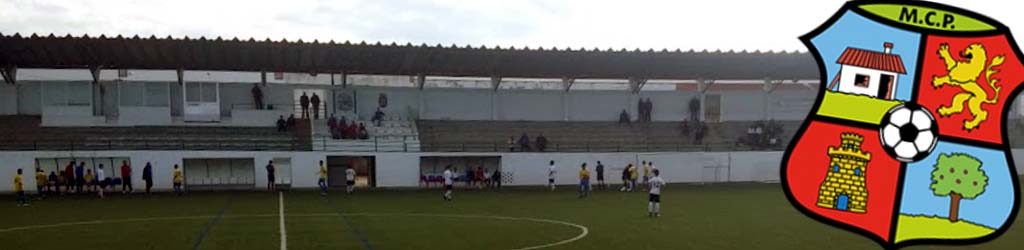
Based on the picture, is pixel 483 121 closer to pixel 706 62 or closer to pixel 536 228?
pixel 706 62

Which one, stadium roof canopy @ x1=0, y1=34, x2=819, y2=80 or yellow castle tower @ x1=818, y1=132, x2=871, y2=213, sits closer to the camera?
yellow castle tower @ x1=818, y1=132, x2=871, y2=213

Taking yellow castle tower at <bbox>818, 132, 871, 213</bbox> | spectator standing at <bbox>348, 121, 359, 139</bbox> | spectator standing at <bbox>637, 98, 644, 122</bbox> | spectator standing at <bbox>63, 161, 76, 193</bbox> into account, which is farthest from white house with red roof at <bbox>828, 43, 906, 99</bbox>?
spectator standing at <bbox>637, 98, 644, 122</bbox>

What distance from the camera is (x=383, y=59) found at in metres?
41.6

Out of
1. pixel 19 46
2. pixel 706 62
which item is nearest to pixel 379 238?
pixel 19 46


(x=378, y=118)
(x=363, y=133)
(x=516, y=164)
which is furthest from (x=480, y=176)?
(x=378, y=118)

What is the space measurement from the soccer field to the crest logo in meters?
10.2

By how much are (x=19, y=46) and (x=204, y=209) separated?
18323 mm

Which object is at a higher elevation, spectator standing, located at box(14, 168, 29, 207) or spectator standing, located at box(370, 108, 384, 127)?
spectator standing, located at box(370, 108, 384, 127)

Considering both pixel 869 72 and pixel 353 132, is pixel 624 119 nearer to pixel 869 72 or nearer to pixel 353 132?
pixel 353 132

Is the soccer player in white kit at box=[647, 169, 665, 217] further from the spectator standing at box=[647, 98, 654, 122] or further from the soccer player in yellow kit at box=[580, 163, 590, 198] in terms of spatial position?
the spectator standing at box=[647, 98, 654, 122]

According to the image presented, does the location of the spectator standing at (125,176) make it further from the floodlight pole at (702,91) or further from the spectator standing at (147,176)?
the floodlight pole at (702,91)

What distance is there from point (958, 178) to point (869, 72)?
1165mm

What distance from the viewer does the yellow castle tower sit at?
20.2 feet

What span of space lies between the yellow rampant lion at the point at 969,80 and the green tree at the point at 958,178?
0.92ft
